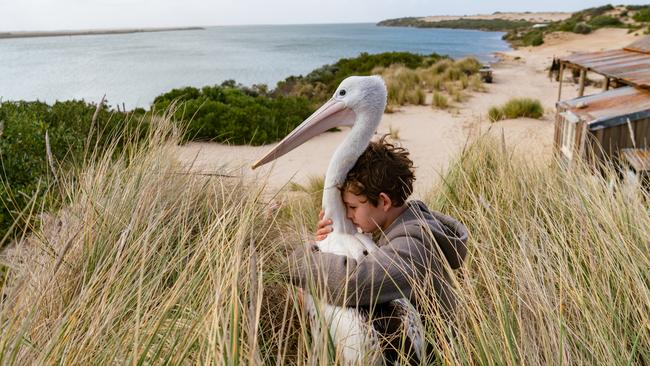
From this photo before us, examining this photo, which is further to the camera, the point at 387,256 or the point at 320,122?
the point at 320,122

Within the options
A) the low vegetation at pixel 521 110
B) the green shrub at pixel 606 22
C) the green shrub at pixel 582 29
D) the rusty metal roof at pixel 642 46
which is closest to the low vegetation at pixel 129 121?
the low vegetation at pixel 521 110

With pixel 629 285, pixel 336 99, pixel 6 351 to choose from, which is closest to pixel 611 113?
pixel 629 285

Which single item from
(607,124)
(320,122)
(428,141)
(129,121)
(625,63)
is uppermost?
(320,122)

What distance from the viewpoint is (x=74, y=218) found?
2670 millimetres

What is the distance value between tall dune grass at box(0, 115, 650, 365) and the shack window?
220 centimetres

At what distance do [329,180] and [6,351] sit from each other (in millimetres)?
1250

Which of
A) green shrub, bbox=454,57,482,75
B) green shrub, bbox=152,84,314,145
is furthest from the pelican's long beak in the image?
green shrub, bbox=454,57,482,75

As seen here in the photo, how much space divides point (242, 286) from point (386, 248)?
1.80ft

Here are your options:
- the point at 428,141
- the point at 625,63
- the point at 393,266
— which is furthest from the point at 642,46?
the point at 393,266

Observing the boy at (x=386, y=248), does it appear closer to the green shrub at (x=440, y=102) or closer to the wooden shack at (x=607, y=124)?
the wooden shack at (x=607, y=124)

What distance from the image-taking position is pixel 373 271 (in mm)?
1795

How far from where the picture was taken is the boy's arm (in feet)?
5.90

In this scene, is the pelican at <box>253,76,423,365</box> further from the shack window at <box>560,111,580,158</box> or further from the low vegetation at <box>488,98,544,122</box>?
the low vegetation at <box>488,98,544,122</box>

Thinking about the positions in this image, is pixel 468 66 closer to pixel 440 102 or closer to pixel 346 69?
pixel 346 69
